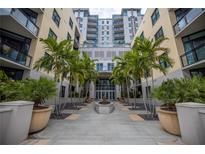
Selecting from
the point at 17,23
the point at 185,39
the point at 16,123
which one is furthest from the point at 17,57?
the point at 185,39

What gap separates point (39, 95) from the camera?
554cm

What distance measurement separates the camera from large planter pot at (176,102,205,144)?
340 centimetres

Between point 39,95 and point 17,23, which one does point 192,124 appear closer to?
point 39,95

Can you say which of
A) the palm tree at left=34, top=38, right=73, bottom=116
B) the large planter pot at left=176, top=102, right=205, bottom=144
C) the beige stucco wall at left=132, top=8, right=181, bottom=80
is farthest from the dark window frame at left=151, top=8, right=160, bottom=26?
the large planter pot at left=176, top=102, right=205, bottom=144

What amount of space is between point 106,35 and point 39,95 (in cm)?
5324

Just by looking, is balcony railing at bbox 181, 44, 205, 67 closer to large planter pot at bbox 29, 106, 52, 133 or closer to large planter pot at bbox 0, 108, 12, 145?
large planter pot at bbox 29, 106, 52, 133

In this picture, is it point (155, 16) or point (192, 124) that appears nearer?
point (192, 124)

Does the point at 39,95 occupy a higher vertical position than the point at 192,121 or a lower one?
higher

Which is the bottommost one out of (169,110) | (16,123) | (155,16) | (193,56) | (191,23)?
(16,123)

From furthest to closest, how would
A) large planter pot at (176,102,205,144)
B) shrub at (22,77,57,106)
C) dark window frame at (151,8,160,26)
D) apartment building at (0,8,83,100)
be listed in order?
dark window frame at (151,8,160,26)
apartment building at (0,8,83,100)
shrub at (22,77,57,106)
large planter pot at (176,102,205,144)

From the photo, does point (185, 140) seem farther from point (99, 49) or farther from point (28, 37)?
point (99, 49)
